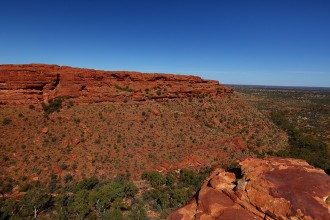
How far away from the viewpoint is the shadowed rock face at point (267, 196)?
8133 mm

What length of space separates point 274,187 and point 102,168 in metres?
24.5

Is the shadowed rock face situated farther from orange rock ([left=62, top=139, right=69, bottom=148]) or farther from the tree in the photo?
orange rock ([left=62, top=139, right=69, bottom=148])

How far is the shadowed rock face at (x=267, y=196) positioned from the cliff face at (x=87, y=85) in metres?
32.1

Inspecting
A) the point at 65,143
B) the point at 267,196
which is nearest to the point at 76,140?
the point at 65,143

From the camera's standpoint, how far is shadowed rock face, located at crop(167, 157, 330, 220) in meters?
8.13

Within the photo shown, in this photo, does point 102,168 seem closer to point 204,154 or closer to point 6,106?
point 204,154

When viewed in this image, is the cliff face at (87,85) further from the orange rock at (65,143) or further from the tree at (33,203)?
the tree at (33,203)

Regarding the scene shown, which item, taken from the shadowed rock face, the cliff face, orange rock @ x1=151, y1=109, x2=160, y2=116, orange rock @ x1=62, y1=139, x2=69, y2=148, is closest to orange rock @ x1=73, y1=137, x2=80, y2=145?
orange rock @ x1=62, y1=139, x2=69, y2=148

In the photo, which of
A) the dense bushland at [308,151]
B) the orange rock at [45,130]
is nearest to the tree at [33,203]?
the orange rock at [45,130]

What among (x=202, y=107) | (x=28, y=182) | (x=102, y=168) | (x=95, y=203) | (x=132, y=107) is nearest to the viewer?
(x=95, y=203)

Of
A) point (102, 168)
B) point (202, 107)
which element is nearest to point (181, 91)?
point (202, 107)

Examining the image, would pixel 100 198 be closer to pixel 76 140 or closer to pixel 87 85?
pixel 76 140

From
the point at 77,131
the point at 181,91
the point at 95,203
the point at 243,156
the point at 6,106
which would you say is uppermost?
the point at 181,91

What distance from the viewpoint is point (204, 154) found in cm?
3391
